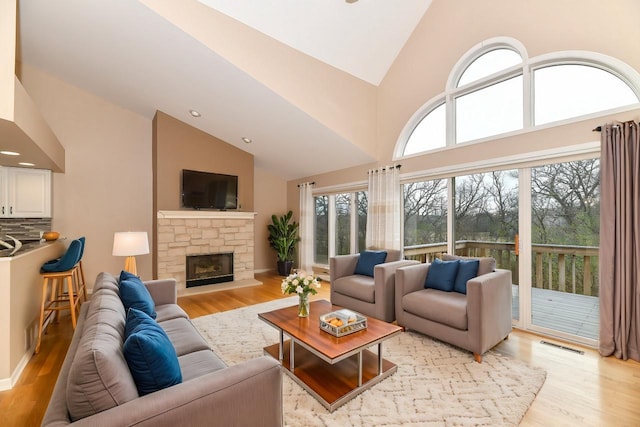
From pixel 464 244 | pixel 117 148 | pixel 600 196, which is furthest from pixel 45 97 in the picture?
pixel 600 196

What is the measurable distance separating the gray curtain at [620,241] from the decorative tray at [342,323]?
7.72ft

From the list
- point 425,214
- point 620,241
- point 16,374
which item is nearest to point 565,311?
point 620,241

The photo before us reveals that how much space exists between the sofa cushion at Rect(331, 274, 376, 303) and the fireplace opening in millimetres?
2723

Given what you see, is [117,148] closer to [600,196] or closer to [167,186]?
[167,186]

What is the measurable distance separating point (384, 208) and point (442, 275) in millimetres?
1724

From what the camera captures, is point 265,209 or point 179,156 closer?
point 179,156

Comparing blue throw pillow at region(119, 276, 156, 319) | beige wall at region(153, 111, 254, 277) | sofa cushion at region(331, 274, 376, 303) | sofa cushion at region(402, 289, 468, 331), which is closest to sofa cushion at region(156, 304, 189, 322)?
blue throw pillow at region(119, 276, 156, 319)

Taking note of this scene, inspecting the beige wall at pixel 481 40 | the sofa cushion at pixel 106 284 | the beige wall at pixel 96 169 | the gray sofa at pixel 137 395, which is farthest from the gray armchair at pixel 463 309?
the beige wall at pixel 96 169

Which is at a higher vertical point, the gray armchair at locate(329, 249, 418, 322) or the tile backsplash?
the tile backsplash

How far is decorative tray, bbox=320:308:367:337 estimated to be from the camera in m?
2.31

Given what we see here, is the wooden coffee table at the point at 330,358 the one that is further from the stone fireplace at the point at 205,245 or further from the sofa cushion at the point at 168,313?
the stone fireplace at the point at 205,245

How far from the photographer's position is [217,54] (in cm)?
344

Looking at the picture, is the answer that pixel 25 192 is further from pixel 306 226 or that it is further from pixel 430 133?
pixel 430 133

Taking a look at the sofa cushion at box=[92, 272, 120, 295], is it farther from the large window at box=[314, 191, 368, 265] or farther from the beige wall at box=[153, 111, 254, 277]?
the large window at box=[314, 191, 368, 265]
